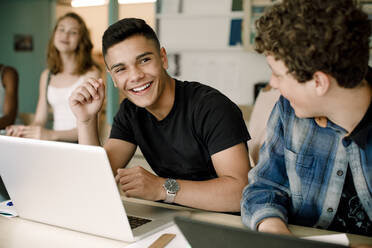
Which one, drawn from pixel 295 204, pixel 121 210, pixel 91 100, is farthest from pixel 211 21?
pixel 121 210

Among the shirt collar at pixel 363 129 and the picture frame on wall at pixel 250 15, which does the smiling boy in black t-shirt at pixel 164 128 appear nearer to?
the shirt collar at pixel 363 129

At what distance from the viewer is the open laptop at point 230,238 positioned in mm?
620

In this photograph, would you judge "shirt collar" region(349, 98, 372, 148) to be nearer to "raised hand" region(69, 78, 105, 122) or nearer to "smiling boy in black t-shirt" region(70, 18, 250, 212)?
"smiling boy in black t-shirt" region(70, 18, 250, 212)

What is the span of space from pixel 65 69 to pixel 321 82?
2237 millimetres

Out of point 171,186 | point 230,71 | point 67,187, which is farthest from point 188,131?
point 230,71

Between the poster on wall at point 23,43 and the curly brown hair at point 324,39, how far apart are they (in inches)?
219

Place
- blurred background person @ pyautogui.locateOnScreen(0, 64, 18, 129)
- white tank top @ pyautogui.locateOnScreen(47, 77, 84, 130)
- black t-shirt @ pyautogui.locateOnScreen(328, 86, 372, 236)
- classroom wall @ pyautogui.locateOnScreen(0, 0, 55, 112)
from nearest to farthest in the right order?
1. black t-shirt @ pyautogui.locateOnScreen(328, 86, 372, 236)
2. white tank top @ pyautogui.locateOnScreen(47, 77, 84, 130)
3. blurred background person @ pyautogui.locateOnScreen(0, 64, 18, 129)
4. classroom wall @ pyautogui.locateOnScreen(0, 0, 55, 112)

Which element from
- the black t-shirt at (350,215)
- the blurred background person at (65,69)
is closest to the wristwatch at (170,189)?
the black t-shirt at (350,215)

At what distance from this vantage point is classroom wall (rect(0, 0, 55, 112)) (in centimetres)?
582

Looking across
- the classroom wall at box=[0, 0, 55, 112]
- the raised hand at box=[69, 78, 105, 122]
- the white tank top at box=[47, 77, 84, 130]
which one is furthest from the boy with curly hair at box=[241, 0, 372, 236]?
the classroom wall at box=[0, 0, 55, 112]

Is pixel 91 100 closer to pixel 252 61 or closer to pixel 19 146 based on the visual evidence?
pixel 19 146

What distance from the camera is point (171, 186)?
4.20 feet

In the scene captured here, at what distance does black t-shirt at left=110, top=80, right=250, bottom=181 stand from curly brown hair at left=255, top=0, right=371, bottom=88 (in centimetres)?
44

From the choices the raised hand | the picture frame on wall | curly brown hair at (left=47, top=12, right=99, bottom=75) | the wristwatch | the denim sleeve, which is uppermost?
the picture frame on wall
